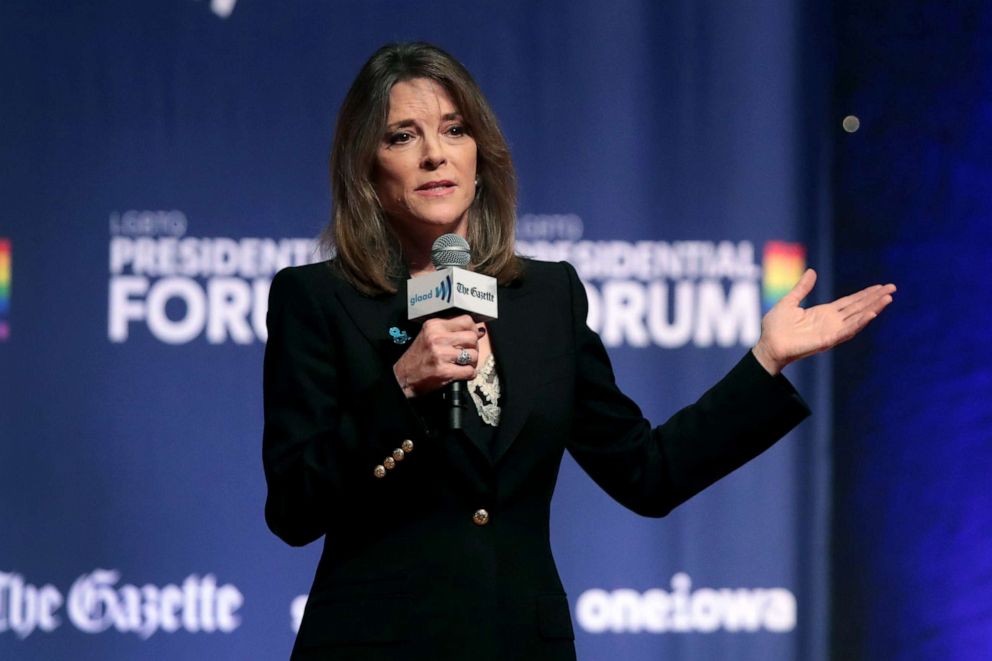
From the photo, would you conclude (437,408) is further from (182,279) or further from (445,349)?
(182,279)

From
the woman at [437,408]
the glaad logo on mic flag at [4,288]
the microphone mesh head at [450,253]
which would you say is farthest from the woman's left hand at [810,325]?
the glaad logo on mic flag at [4,288]

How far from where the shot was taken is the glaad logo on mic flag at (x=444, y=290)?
6.46 feet

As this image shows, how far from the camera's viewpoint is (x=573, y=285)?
8.14 ft

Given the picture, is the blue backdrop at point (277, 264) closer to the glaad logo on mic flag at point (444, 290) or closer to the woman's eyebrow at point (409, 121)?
the woman's eyebrow at point (409, 121)

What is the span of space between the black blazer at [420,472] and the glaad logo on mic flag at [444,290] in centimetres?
18

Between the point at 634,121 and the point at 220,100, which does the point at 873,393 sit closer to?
the point at 634,121

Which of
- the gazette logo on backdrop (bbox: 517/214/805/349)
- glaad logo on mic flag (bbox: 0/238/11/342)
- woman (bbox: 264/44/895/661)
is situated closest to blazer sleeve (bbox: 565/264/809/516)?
woman (bbox: 264/44/895/661)

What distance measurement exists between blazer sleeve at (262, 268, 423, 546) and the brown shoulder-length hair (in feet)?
0.42

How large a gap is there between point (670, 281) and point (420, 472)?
2222 mm

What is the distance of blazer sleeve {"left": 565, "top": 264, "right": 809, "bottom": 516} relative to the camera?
2.33m

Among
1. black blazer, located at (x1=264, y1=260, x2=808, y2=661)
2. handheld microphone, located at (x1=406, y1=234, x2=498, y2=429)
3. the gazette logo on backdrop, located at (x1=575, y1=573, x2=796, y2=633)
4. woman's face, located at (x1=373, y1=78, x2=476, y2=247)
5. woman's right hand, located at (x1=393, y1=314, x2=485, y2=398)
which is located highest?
woman's face, located at (x1=373, y1=78, x2=476, y2=247)

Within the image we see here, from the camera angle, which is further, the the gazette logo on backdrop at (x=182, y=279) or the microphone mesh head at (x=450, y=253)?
the the gazette logo on backdrop at (x=182, y=279)

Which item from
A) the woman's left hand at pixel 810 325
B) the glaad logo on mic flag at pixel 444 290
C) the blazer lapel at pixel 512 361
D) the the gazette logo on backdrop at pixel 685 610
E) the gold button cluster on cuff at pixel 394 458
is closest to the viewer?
the glaad logo on mic flag at pixel 444 290

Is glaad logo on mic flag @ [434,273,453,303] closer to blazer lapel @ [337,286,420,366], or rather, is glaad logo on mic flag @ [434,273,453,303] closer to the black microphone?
the black microphone
